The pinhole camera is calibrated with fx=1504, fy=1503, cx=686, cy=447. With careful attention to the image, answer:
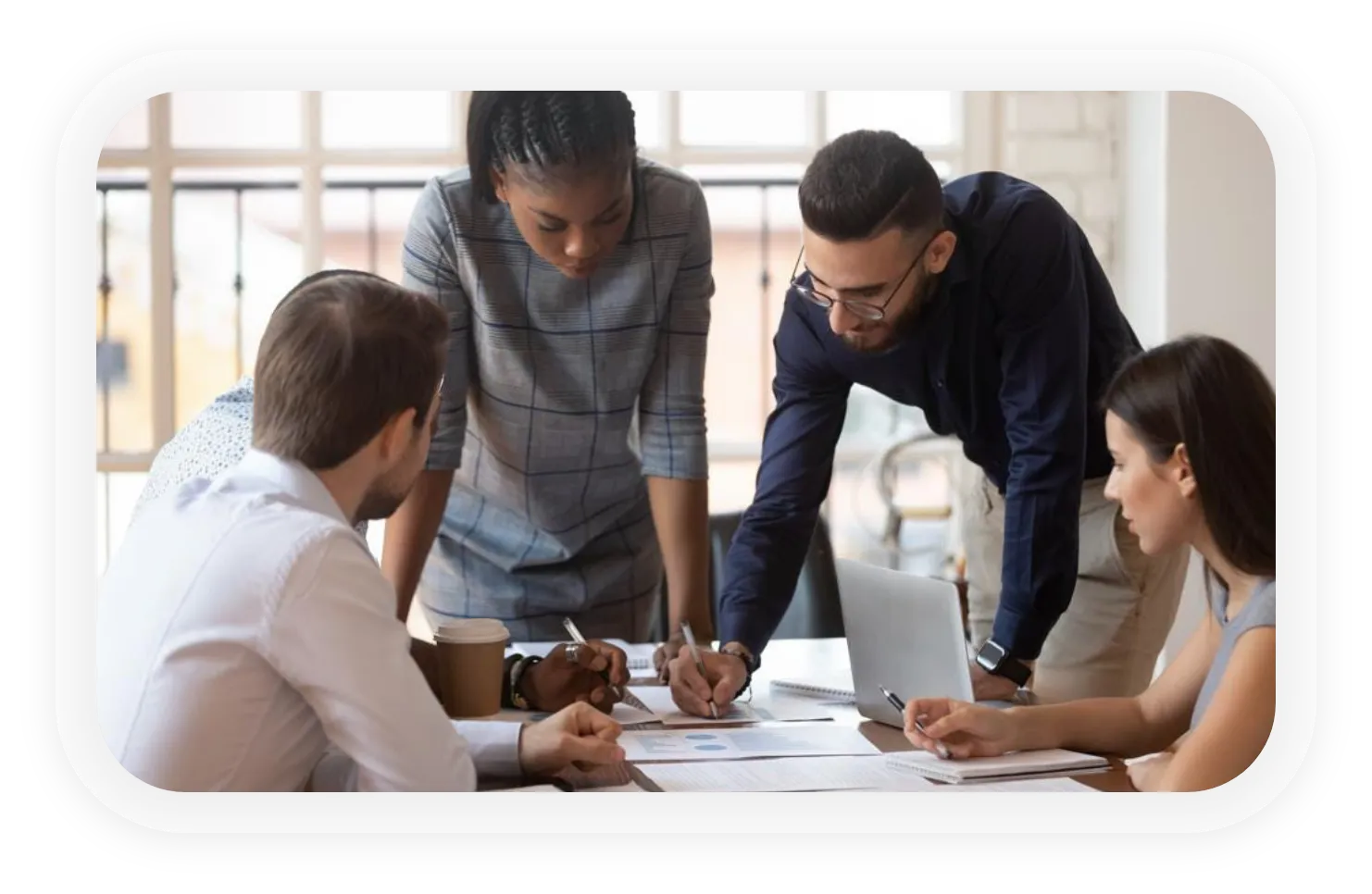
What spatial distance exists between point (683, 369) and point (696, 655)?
13.3 inches

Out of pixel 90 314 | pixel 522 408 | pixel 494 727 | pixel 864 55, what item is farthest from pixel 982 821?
pixel 90 314

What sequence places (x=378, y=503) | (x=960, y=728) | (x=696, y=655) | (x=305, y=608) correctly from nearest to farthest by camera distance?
(x=305, y=608)
(x=378, y=503)
(x=960, y=728)
(x=696, y=655)

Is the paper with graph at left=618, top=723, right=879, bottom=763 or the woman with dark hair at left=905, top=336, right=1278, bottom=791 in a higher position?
the woman with dark hair at left=905, top=336, right=1278, bottom=791

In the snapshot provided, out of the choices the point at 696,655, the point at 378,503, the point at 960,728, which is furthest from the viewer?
the point at 696,655

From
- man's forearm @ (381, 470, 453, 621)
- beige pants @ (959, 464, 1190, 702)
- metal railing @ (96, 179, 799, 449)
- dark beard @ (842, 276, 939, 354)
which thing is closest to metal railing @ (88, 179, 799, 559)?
metal railing @ (96, 179, 799, 449)

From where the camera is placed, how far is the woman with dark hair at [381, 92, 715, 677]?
150cm

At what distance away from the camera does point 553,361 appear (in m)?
1.57

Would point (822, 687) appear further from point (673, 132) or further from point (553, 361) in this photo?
point (673, 132)

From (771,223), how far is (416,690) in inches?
23.4

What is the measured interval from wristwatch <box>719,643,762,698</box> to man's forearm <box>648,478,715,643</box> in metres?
0.06

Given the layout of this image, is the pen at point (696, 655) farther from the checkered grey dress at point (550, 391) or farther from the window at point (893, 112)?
→ the window at point (893, 112)

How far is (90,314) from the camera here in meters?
1.42

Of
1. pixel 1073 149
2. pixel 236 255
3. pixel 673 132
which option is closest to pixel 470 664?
pixel 236 255

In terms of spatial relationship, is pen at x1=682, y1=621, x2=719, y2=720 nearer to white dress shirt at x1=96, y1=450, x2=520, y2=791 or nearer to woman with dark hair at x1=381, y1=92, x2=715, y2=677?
woman with dark hair at x1=381, y1=92, x2=715, y2=677
